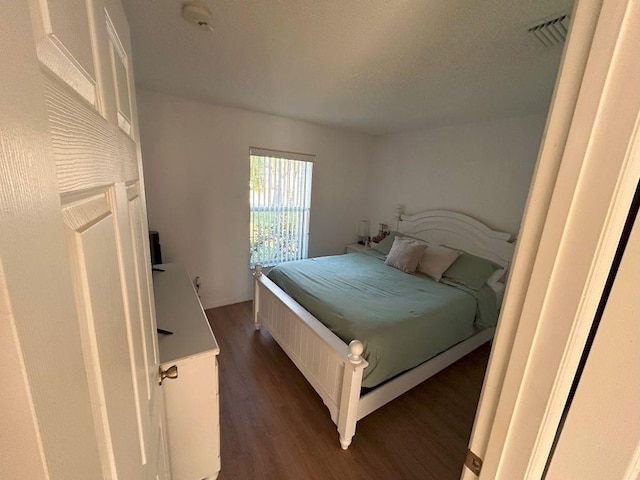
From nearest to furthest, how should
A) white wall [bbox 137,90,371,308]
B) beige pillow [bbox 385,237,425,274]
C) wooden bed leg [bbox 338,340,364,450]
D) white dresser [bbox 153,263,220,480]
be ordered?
white dresser [bbox 153,263,220,480] < wooden bed leg [bbox 338,340,364,450] < white wall [bbox 137,90,371,308] < beige pillow [bbox 385,237,425,274]

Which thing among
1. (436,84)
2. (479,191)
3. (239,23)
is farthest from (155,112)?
(479,191)

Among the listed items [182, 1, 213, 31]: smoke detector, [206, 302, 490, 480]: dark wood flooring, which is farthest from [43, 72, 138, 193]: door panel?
[206, 302, 490, 480]: dark wood flooring

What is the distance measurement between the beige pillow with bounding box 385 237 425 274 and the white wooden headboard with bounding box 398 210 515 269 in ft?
1.49

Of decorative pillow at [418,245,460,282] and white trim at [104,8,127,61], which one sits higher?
white trim at [104,8,127,61]

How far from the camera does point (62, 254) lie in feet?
0.82

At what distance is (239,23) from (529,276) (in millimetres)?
1672

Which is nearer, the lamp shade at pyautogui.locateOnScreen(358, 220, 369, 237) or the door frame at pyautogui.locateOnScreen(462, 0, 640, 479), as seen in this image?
the door frame at pyautogui.locateOnScreen(462, 0, 640, 479)

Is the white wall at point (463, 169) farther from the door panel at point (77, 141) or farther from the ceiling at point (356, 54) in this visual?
the door panel at point (77, 141)

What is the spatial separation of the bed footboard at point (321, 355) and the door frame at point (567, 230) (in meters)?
0.99

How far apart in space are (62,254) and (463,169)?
3512 mm

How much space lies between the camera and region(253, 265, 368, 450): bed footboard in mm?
1546

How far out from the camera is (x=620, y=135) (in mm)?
421

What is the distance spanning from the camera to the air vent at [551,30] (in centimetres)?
122

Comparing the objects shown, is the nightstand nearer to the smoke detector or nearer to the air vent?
the air vent
